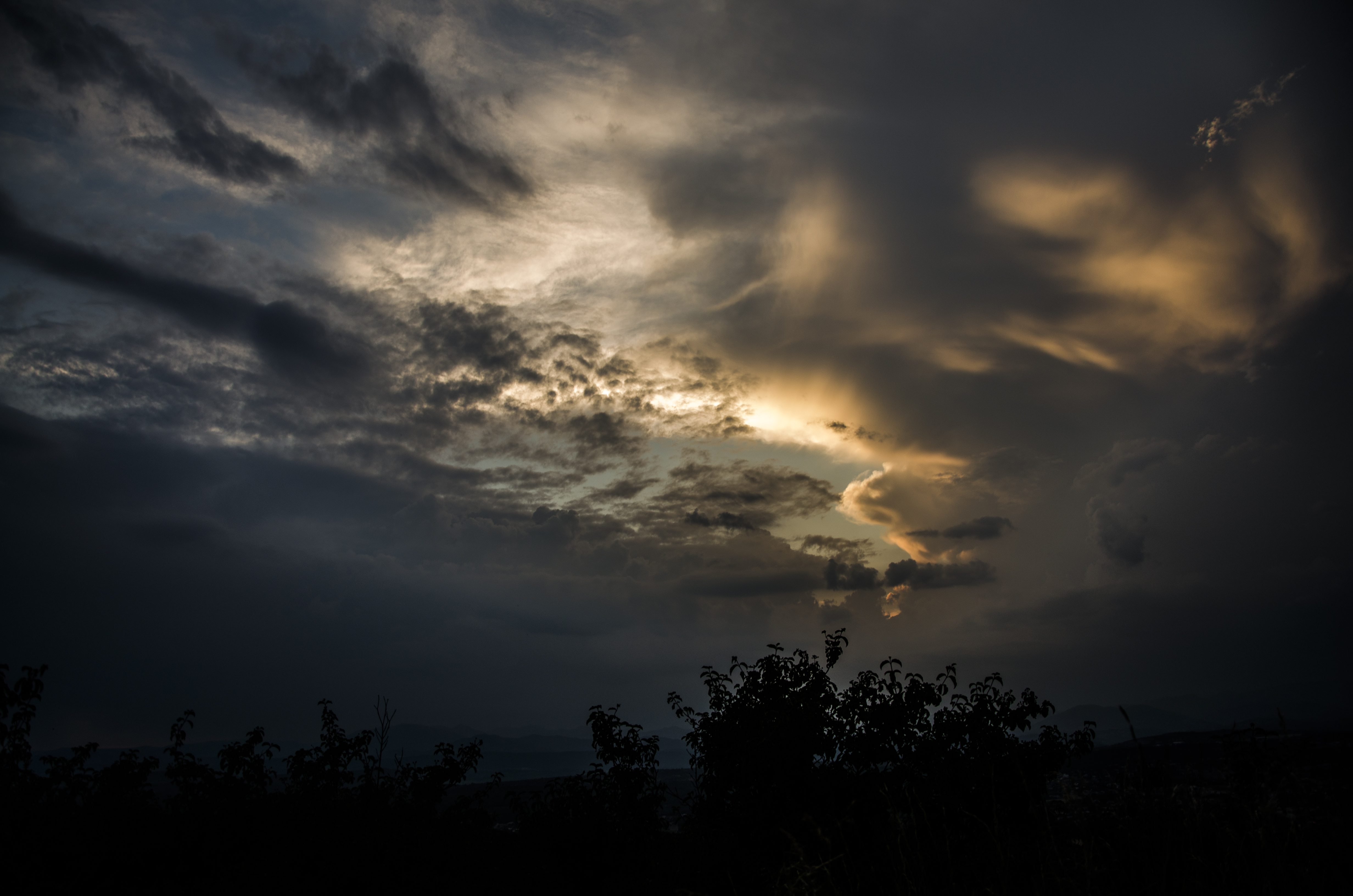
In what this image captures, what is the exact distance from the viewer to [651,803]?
19.8 metres

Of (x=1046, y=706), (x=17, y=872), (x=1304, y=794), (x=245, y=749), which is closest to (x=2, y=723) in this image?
(x=17, y=872)

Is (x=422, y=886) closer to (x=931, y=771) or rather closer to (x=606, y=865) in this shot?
(x=606, y=865)

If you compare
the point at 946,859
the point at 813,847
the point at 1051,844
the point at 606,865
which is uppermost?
the point at 1051,844

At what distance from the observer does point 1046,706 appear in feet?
58.6

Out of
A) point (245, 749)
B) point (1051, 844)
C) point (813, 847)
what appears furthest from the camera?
point (245, 749)

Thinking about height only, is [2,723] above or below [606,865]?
above

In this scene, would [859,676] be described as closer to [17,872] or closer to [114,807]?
[17,872]

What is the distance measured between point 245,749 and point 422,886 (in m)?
10.7

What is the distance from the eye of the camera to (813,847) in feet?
39.8

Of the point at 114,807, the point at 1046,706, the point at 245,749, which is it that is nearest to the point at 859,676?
the point at 1046,706

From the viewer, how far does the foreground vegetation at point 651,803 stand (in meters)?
10.0

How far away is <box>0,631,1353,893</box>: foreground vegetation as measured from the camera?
10047 millimetres

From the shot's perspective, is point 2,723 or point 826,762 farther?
point 826,762

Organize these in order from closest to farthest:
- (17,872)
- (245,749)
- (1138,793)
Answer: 1. (1138,793)
2. (17,872)
3. (245,749)
